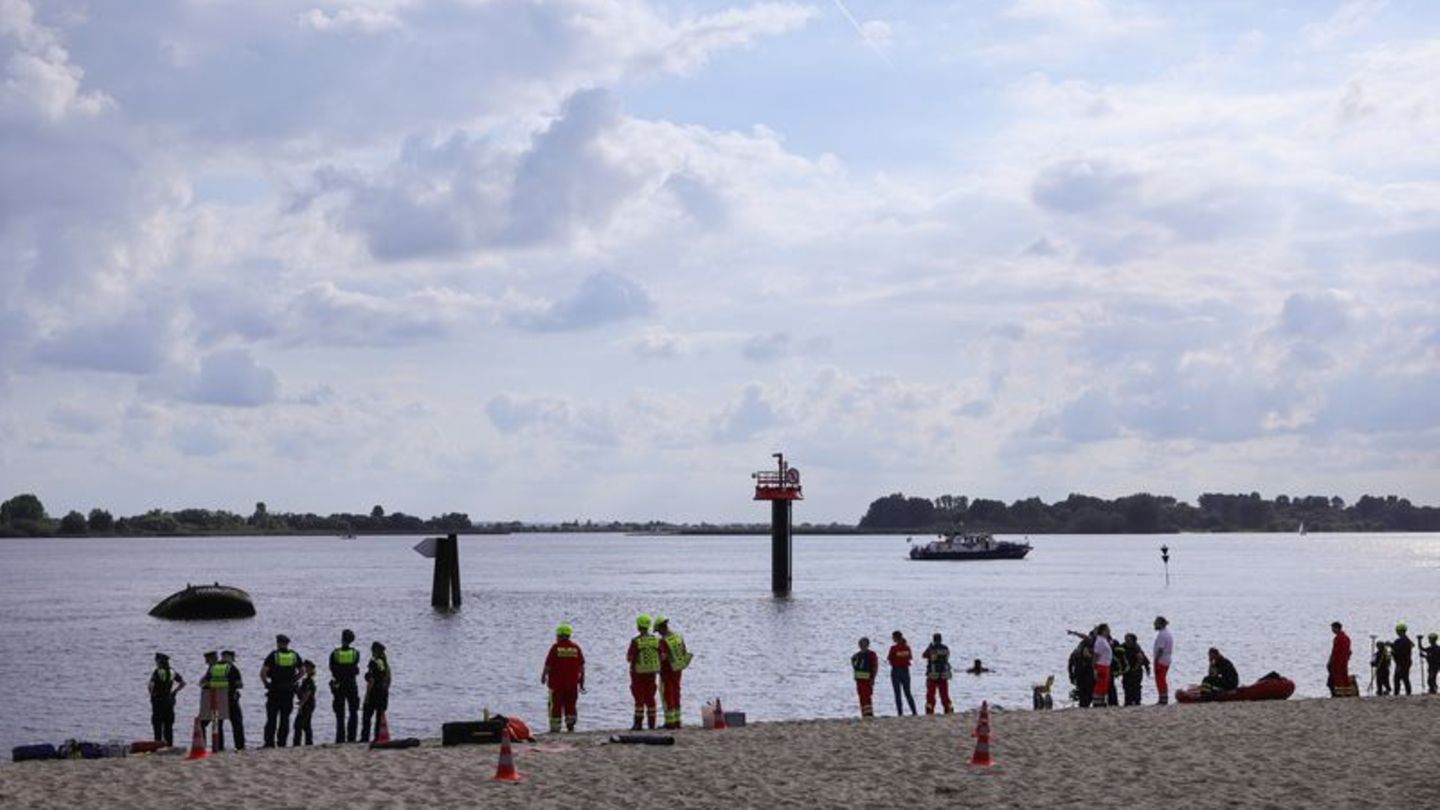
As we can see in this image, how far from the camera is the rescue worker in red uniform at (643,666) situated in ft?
79.3

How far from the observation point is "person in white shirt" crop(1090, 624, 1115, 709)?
28.7 metres

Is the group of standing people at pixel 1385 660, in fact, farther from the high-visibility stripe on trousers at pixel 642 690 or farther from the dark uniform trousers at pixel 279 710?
the dark uniform trousers at pixel 279 710

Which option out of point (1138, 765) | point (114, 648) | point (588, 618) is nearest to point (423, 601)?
point (588, 618)

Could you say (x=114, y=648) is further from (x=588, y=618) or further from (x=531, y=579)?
(x=531, y=579)

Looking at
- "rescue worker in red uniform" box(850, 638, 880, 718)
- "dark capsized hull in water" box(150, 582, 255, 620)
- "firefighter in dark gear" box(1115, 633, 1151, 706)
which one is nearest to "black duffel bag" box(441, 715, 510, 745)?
"rescue worker in red uniform" box(850, 638, 880, 718)

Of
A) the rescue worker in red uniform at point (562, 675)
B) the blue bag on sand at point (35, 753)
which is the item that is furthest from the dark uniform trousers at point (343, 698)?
the blue bag on sand at point (35, 753)

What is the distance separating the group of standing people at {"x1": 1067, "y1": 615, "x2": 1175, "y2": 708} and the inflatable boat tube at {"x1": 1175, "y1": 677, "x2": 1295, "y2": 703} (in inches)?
17.7

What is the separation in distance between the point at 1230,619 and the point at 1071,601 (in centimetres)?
1646

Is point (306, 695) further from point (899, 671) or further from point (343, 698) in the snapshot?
point (899, 671)

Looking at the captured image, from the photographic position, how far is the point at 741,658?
51406mm

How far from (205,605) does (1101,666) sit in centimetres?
6064

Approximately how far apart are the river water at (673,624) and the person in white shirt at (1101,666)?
28.2 feet

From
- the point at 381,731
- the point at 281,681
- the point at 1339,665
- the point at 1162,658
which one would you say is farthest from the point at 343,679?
the point at 1339,665

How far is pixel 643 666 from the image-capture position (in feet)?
79.6
